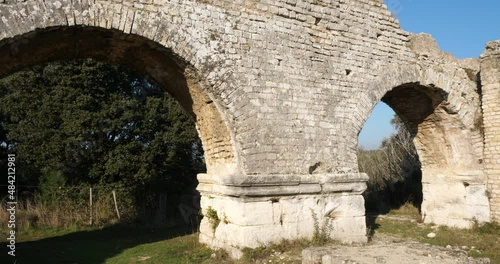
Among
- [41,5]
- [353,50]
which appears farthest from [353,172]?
[41,5]

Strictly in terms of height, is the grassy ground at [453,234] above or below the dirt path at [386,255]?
below

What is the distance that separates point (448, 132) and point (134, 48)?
22.8ft

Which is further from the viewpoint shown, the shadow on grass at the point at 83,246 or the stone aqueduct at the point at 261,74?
the shadow on grass at the point at 83,246

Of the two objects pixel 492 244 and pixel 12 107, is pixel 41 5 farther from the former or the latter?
pixel 12 107

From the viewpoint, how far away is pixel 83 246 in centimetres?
841

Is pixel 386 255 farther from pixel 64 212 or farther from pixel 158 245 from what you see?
pixel 64 212

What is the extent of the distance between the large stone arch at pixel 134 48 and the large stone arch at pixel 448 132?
3.87 metres

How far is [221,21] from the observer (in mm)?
6129

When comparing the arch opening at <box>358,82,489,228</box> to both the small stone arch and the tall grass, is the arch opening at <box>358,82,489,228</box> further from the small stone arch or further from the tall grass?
the tall grass

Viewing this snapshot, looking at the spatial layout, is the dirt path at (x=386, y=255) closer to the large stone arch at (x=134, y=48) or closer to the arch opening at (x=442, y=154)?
the large stone arch at (x=134, y=48)

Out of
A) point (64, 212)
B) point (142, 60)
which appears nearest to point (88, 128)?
point (64, 212)

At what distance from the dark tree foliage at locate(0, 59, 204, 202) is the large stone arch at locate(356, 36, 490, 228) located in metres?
6.85

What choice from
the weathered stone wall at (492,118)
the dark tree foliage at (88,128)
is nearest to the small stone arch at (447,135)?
the weathered stone wall at (492,118)

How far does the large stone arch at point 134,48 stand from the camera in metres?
4.90
